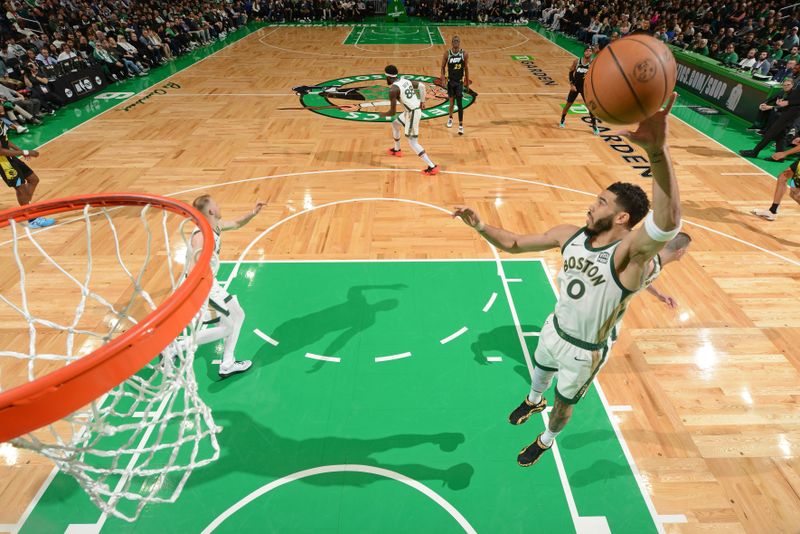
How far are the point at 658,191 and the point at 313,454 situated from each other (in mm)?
3087

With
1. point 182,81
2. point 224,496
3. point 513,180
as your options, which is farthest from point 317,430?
point 182,81

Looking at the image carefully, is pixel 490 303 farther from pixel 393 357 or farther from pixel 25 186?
pixel 25 186

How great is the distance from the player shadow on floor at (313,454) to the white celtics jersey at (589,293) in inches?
57.1

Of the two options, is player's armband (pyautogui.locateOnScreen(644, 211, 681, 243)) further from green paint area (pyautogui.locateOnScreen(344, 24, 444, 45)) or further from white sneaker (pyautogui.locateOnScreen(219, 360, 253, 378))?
green paint area (pyautogui.locateOnScreen(344, 24, 444, 45))

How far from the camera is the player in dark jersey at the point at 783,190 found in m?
6.38

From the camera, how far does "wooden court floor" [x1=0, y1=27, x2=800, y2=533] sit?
12.0ft

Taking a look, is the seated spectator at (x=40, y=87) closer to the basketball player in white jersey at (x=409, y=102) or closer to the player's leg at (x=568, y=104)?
the basketball player in white jersey at (x=409, y=102)

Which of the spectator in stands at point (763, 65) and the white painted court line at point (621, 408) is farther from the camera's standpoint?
the spectator in stands at point (763, 65)

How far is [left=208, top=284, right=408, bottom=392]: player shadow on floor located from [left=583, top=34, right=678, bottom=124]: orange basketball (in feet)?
10.5

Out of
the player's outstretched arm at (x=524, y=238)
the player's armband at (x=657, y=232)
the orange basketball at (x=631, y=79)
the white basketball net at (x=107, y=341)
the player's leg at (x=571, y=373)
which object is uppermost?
the orange basketball at (x=631, y=79)

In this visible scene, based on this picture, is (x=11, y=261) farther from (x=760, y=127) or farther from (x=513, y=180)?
(x=760, y=127)

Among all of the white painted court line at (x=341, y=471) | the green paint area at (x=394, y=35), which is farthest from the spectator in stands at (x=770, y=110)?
the green paint area at (x=394, y=35)

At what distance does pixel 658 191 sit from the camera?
6.67ft

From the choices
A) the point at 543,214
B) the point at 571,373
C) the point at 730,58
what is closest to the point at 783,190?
the point at 543,214
